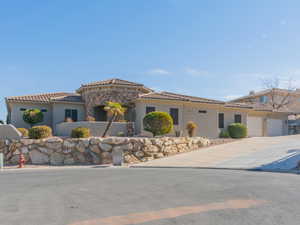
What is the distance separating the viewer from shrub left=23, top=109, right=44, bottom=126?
22212mm

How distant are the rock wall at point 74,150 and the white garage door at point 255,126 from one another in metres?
16.9

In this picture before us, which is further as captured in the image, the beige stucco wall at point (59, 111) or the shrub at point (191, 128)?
the beige stucco wall at point (59, 111)

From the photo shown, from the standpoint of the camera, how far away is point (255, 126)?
98.3 ft

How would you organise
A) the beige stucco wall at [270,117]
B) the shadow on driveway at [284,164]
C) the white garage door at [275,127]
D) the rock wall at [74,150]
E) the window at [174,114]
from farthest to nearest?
1. the white garage door at [275,127]
2. the beige stucco wall at [270,117]
3. the window at [174,114]
4. the rock wall at [74,150]
5. the shadow on driveway at [284,164]

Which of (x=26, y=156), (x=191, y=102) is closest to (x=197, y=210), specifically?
(x=26, y=156)

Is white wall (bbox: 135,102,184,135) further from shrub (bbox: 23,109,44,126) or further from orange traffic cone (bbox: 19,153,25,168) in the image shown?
orange traffic cone (bbox: 19,153,25,168)

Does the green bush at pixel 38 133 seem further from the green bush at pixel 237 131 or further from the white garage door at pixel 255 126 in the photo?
the white garage door at pixel 255 126

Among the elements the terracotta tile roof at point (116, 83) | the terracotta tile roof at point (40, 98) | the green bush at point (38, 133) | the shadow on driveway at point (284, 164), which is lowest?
the shadow on driveway at point (284, 164)

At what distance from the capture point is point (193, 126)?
22.5 m

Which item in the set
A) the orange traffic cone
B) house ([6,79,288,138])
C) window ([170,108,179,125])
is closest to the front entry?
house ([6,79,288,138])

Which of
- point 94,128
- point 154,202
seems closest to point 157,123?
point 94,128

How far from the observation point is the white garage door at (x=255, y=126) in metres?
29.6

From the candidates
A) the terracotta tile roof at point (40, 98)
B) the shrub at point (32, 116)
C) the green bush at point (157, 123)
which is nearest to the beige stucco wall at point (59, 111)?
the terracotta tile roof at point (40, 98)

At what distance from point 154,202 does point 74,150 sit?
1242 centimetres
